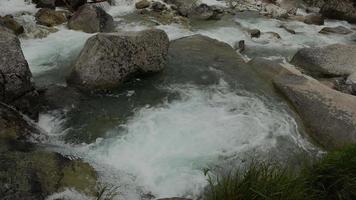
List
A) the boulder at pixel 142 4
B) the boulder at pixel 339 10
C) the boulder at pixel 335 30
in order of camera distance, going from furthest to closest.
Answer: the boulder at pixel 339 10 < the boulder at pixel 142 4 < the boulder at pixel 335 30

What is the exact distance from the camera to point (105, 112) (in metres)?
6.96

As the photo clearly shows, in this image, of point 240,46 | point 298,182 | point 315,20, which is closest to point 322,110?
point 298,182

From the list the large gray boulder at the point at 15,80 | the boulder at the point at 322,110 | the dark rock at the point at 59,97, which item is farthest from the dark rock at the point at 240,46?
the large gray boulder at the point at 15,80

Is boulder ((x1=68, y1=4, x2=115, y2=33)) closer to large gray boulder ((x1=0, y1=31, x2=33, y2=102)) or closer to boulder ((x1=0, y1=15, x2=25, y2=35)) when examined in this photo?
boulder ((x1=0, y1=15, x2=25, y2=35))

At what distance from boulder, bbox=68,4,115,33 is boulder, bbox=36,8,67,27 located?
339 millimetres

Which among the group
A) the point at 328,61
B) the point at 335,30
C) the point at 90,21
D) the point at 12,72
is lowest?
the point at 335,30

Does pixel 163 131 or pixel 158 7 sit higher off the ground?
pixel 163 131

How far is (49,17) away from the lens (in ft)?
37.4

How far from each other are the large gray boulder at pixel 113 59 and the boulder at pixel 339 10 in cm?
922

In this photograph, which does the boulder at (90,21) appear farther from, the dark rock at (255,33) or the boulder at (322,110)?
the boulder at (322,110)

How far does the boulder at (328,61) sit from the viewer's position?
9.38m

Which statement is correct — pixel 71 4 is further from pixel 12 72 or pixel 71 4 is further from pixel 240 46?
pixel 12 72

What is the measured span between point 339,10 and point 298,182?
40.2ft

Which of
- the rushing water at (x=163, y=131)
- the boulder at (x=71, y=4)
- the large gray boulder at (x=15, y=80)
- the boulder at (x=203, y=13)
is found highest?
the large gray boulder at (x=15, y=80)
